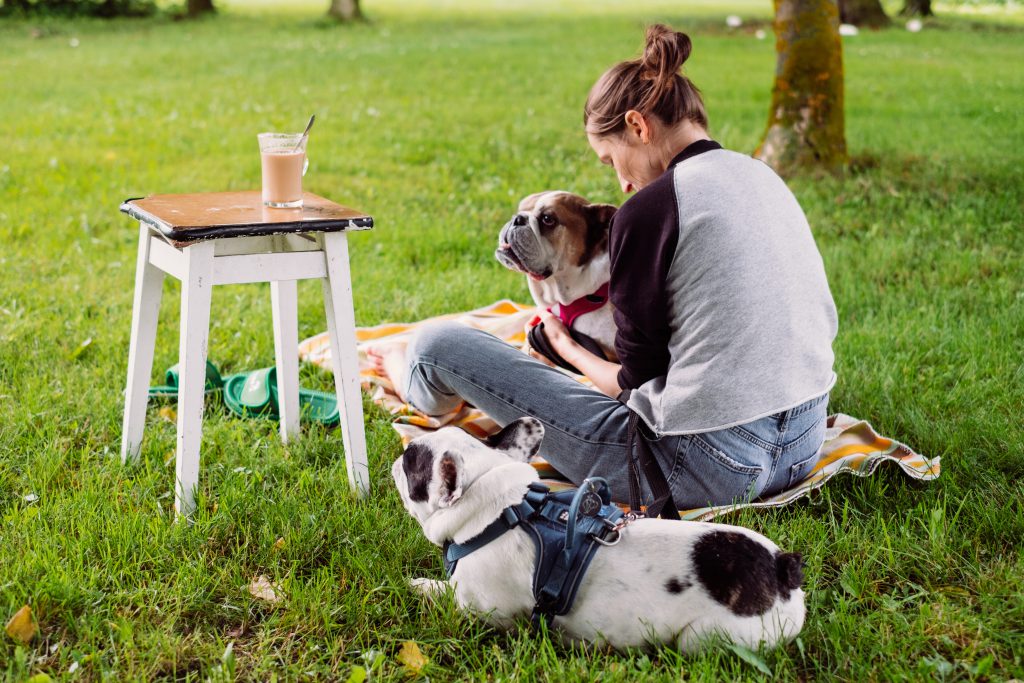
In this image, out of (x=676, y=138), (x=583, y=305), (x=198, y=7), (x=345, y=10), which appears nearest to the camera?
(x=676, y=138)

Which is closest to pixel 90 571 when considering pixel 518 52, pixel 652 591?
pixel 652 591

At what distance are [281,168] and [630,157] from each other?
3.76ft

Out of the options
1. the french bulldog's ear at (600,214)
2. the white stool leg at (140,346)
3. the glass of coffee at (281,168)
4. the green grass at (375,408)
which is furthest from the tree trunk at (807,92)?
the white stool leg at (140,346)

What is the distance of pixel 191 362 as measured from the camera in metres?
2.89

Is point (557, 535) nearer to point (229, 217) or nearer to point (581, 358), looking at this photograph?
point (581, 358)

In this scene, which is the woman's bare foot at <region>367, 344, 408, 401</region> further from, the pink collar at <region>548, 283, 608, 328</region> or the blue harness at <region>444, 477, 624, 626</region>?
the blue harness at <region>444, 477, 624, 626</region>

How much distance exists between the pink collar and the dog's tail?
1.53m

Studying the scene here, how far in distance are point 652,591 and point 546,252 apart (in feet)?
5.28

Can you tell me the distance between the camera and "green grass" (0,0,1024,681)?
2.45 meters

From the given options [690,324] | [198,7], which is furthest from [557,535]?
[198,7]

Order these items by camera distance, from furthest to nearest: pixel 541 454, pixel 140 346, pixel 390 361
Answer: pixel 390 361, pixel 140 346, pixel 541 454

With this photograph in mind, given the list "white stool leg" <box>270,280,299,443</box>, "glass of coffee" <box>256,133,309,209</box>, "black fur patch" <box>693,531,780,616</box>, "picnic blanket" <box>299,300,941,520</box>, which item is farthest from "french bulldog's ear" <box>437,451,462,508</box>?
"white stool leg" <box>270,280,299,443</box>

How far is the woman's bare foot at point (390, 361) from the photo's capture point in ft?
13.6

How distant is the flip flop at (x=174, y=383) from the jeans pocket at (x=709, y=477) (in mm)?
2114
